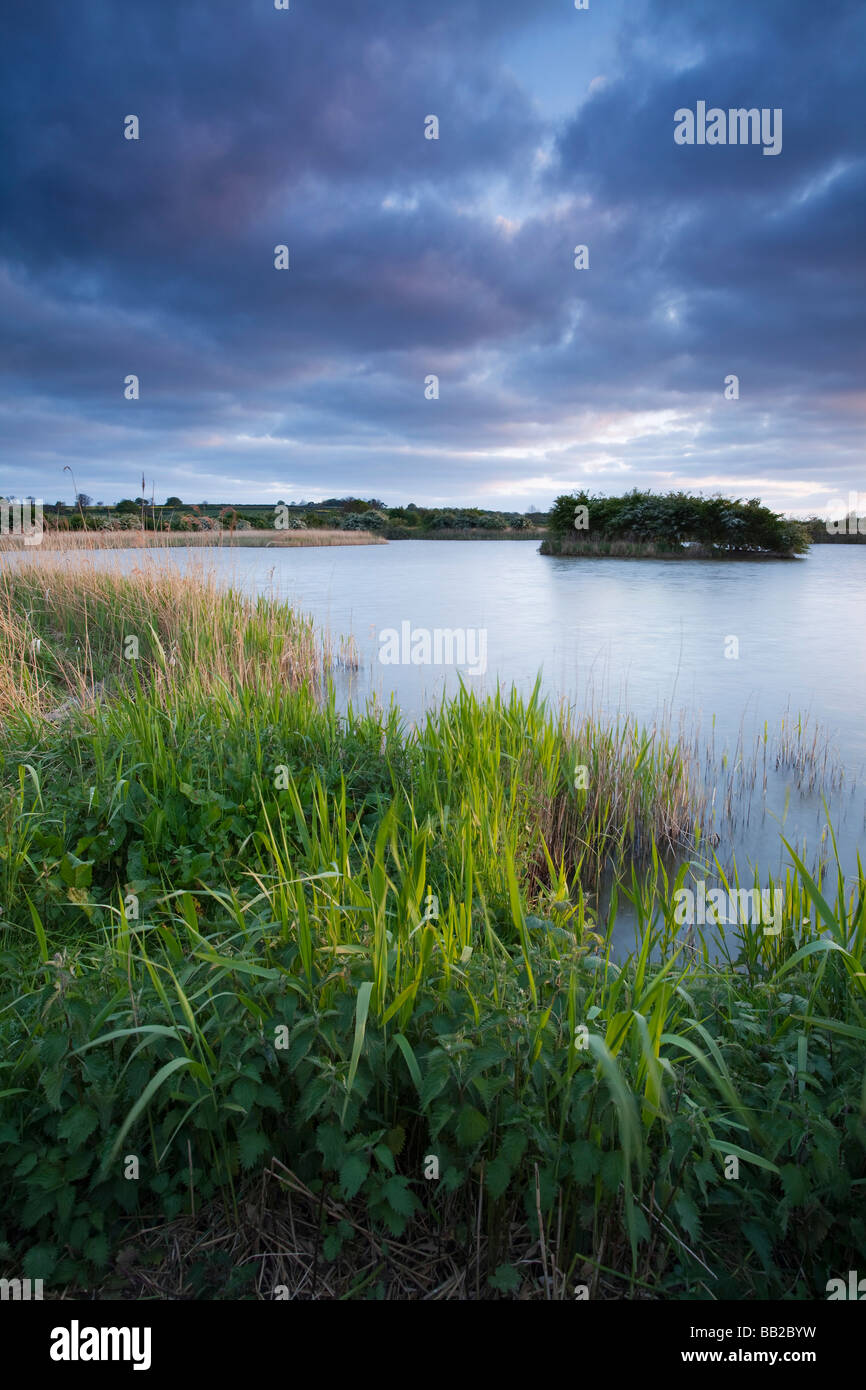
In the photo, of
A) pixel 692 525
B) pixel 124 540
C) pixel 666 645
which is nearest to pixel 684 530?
pixel 692 525

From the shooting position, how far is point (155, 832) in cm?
373

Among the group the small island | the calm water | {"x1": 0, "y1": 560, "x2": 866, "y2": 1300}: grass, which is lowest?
{"x1": 0, "y1": 560, "x2": 866, "y2": 1300}: grass

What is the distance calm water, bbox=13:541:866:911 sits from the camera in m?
7.02

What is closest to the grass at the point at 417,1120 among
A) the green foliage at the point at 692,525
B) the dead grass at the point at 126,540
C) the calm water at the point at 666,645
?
the calm water at the point at 666,645

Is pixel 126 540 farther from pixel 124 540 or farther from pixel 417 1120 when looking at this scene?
pixel 417 1120

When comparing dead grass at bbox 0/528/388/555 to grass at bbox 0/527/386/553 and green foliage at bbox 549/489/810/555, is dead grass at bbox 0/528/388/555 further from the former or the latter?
green foliage at bbox 549/489/810/555

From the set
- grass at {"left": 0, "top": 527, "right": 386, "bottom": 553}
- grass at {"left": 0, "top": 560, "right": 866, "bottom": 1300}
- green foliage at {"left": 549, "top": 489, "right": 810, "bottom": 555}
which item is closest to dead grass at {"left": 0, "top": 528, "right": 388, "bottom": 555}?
grass at {"left": 0, "top": 527, "right": 386, "bottom": 553}

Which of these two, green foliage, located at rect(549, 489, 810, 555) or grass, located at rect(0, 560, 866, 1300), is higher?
green foliage, located at rect(549, 489, 810, 555)

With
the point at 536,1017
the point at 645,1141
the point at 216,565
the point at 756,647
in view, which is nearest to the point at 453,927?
the point at 536,1017

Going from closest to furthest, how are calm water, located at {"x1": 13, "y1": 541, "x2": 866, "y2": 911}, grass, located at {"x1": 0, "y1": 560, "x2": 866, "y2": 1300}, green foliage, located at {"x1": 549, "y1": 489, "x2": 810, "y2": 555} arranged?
grass, located at {"x1": 0, "y1": 560, "x2": 866, "y2": 1300}, calm water, located at {"x1": 13, "y1": 541, "x2": 866, "y2": 911}, green foliage, located at {"x1": 549, "y1": 489, "x2": 810, "y2": 555}

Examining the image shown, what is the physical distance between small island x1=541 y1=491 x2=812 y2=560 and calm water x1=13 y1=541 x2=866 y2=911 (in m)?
6.06

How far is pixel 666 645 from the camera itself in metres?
14.3

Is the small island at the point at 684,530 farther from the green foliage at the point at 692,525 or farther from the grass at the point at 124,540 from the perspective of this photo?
the grass at the point at 124,540

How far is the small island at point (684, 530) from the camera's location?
116ft
